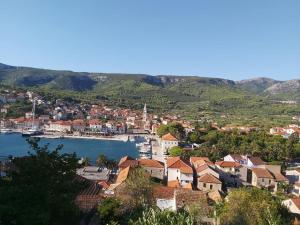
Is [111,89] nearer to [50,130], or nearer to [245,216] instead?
[50,130]

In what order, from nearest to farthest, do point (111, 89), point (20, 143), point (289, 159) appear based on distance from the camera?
point (289, 159)
point (20, 143)
point (111, 89)

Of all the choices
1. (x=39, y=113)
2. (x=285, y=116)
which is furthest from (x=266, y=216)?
(x=285, y=116)

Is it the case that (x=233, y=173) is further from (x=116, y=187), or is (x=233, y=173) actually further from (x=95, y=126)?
(x=95, y=126)

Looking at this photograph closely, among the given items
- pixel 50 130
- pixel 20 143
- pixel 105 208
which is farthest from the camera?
pixel 50 130

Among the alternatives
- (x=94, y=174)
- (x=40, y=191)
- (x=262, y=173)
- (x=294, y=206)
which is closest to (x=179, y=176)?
(x=94, y=174)

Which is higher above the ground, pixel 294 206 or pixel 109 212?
pixel 109 212

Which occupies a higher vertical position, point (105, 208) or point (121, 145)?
point (105, 208)

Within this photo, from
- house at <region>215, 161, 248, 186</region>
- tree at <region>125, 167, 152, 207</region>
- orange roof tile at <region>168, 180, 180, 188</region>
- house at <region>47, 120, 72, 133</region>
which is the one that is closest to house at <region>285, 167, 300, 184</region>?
house at <region>215, 161, 248, 186</region>

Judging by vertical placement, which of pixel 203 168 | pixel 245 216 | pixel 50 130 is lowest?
pixel 50 130
